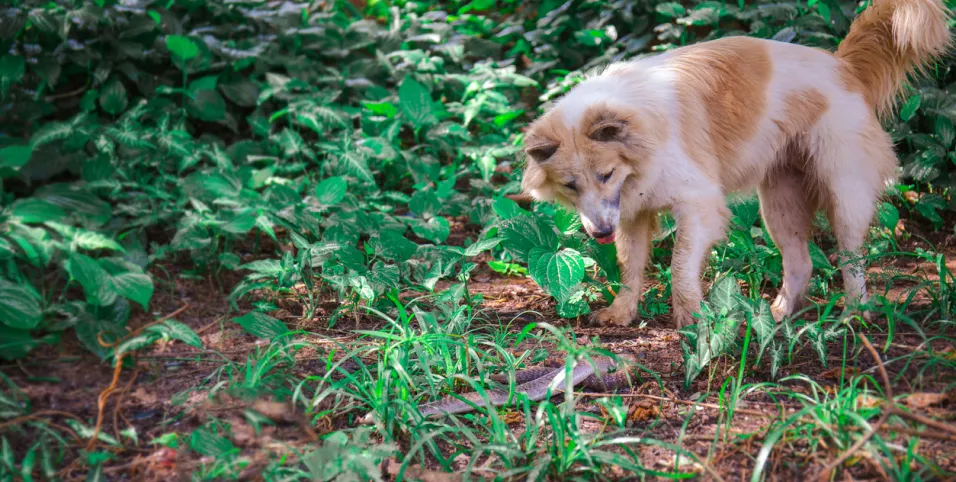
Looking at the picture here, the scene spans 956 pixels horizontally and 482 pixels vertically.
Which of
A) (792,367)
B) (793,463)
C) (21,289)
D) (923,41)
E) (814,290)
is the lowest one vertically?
(814,290)

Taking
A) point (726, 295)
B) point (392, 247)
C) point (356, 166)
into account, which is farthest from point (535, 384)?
point (356, 166)

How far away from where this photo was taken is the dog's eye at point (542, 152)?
3496 millimetres

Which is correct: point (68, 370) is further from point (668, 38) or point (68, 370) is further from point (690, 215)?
point (668, 38)

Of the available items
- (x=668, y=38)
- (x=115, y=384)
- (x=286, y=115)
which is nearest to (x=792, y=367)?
(x=115, y=384)

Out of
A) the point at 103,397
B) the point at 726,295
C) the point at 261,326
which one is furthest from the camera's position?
the point at 261,326

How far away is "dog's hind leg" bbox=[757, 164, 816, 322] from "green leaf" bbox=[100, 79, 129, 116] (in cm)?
424

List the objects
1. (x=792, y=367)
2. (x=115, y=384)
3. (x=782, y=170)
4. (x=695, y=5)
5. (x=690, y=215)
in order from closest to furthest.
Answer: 1. (x=115, y=384)
2. (x=792, y=367)
3. (x=690, y=215)
4. (x=782, y=170)
5. (x=695, y=5)

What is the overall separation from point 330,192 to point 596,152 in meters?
1.61

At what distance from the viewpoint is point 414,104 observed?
5.31m

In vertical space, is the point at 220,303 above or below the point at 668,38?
below

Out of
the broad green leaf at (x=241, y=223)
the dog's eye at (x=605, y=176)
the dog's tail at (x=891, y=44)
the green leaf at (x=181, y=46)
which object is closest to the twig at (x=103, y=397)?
the broad green leaf at (x=241, y=223)

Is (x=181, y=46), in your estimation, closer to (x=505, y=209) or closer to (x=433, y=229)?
(x=433, y=229)

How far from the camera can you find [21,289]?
2.61 meters

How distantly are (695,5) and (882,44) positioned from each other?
171 cm
